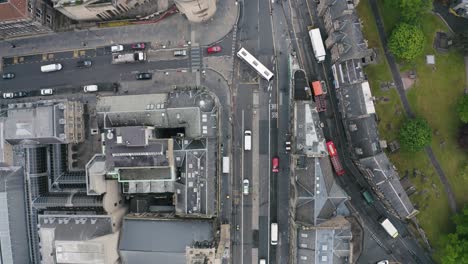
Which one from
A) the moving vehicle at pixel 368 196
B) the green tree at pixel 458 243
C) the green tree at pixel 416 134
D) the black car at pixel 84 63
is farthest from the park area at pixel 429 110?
the black car at pixel 84 63

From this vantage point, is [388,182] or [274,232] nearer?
[388,182]

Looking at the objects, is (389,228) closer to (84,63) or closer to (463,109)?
(463,109)

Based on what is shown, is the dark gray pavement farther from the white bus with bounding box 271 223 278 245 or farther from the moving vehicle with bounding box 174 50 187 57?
the moving vehicle with bounding box 174 50 187 57

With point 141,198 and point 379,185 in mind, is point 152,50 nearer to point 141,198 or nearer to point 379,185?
point 141,198

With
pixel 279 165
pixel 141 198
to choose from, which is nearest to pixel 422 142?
pixel 279 165

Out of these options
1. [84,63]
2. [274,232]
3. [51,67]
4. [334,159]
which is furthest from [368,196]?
[51,67]

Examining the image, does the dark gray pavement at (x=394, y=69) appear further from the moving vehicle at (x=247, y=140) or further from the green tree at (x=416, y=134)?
the moving vehicle at (x=247, y=140)
